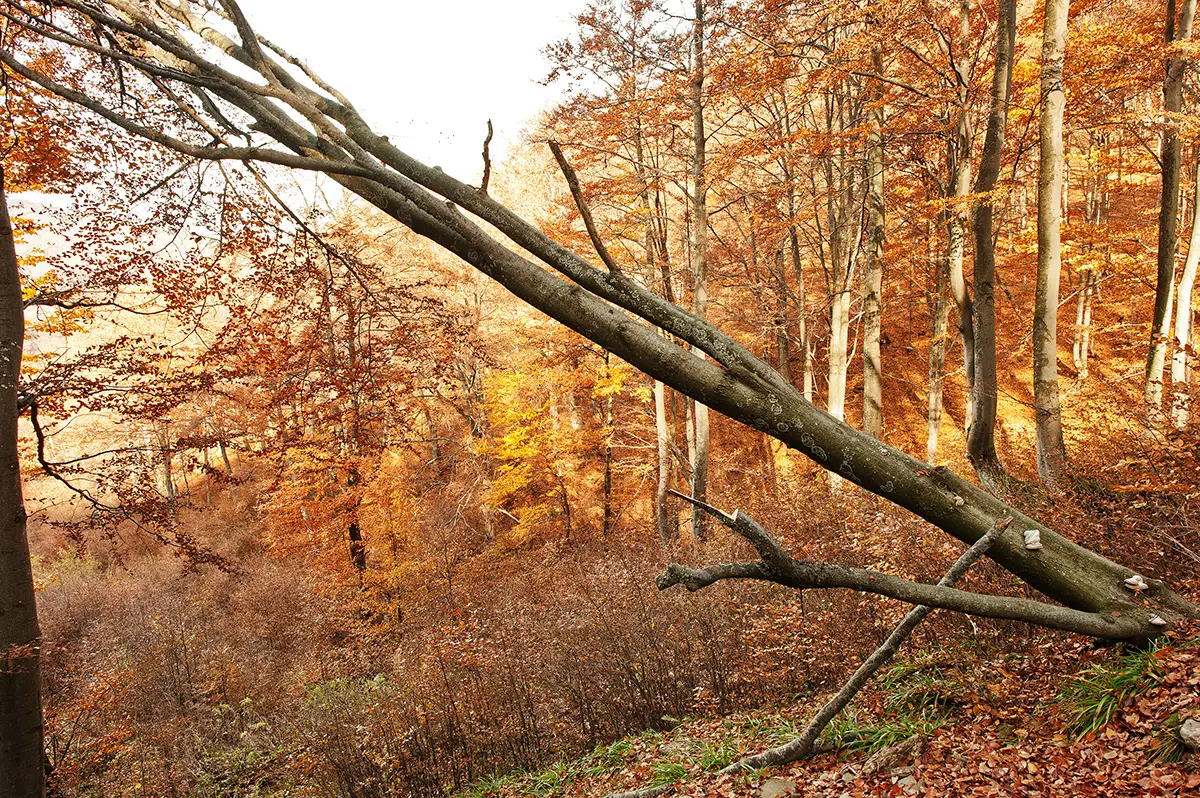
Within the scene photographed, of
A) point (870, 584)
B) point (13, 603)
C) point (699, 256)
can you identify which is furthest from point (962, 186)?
point (13, 603)

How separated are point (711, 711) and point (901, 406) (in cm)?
1740

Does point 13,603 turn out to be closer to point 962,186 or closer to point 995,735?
point 995,735

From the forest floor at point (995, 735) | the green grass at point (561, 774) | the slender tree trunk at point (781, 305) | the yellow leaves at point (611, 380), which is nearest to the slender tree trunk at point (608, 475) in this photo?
the yellow leaves at point (611, 380)

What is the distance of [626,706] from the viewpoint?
256 inches

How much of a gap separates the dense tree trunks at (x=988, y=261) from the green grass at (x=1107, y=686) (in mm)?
4372

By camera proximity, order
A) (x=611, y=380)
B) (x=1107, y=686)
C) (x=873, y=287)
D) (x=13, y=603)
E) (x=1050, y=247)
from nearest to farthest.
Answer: (x=1107, y=686) < (x=13, y=603) < (x=1050, y=247) < (x=873, y=287) < (x=611, y=380)

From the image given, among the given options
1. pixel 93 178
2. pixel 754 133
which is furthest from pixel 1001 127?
pixel 93 178

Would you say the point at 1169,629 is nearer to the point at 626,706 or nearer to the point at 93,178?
the point at 626,706

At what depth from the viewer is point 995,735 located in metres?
3.22

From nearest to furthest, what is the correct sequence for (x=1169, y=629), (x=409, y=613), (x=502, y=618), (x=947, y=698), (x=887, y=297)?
(x=1169, y=629)
(x=947, y=698)
(x=502, y=618)
(x=409, y=613)
(x=887, y=297)

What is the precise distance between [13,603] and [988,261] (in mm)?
11130

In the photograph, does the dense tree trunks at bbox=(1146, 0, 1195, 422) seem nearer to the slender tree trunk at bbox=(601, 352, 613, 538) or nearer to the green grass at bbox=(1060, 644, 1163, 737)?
the green grass at bbox=(1060, 644, 1163, 737)

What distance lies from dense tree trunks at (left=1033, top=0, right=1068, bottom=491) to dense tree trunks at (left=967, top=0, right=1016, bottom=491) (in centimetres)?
45

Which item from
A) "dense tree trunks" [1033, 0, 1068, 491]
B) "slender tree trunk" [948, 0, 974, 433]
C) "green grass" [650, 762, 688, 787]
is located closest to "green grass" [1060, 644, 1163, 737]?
"green grass" [650, 762, 688, 787]
